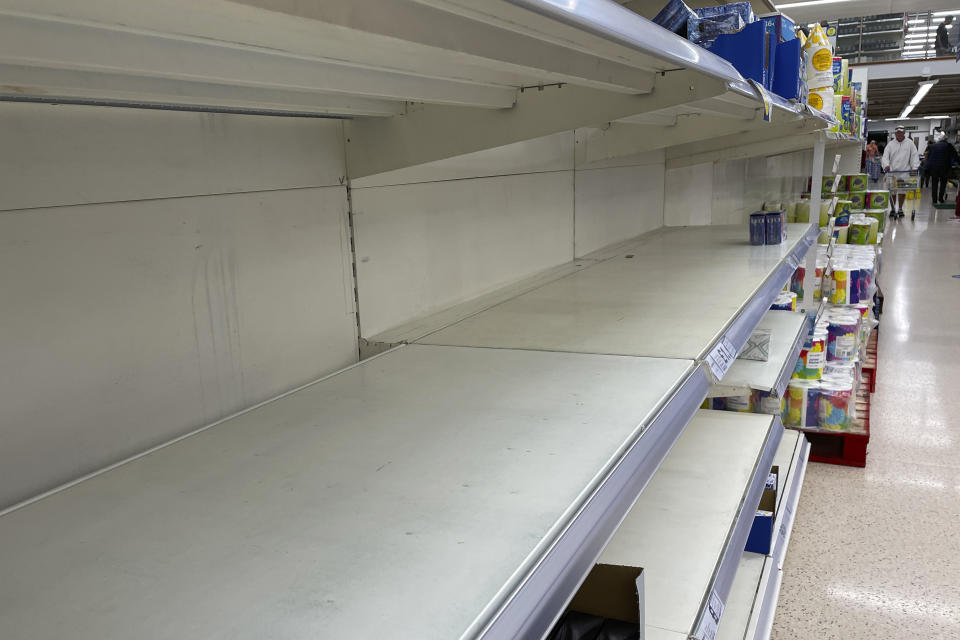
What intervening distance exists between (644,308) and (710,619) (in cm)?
71

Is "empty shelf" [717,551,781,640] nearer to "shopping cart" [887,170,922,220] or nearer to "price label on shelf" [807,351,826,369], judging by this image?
"price label on shelf" [807,351,826,369]

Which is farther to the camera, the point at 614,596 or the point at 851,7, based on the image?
the point at 851,7

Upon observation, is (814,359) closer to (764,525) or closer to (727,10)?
(764,525)

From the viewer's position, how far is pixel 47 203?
2.69 feet

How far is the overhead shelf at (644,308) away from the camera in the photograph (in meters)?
1.38

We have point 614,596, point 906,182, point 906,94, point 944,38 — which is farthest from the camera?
point 906,182

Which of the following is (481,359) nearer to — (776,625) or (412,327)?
(412,327)

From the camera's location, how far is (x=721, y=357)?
1.31m

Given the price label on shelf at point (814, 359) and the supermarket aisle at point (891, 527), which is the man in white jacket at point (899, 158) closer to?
the supermarket aisle at point (891, 527)

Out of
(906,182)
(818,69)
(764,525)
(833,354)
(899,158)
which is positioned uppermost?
(899,158)

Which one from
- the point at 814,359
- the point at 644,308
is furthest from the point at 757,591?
the point at 814,359

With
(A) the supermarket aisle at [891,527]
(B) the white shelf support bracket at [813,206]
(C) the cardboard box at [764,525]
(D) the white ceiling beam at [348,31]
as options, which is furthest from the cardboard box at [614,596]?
(B) the white shelf support bracket at [813,206]

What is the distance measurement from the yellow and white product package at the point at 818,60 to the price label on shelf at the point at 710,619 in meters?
1.93

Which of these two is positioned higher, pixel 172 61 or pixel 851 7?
pixel 851 7
